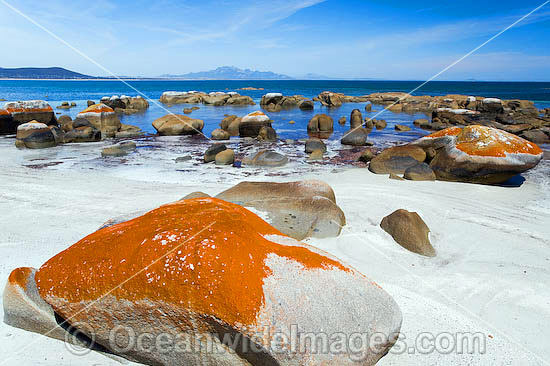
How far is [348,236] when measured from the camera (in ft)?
18.5

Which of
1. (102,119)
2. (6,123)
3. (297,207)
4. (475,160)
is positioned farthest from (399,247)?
(6,123)

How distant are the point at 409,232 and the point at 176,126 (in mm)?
16081

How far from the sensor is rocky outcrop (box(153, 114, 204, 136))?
62.4 feet

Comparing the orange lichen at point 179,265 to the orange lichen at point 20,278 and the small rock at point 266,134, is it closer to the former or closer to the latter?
the orange lichen at point 20,278

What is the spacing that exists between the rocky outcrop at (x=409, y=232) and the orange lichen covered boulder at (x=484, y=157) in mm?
4438

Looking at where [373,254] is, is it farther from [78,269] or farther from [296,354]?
[78,269]

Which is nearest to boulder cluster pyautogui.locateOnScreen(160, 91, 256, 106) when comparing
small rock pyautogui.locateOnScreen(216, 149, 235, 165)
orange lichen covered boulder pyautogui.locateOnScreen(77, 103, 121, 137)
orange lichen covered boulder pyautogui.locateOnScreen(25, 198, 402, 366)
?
orange lichen covered boulder pyautogui.locateOnScreen(77, 103, 121, 137)

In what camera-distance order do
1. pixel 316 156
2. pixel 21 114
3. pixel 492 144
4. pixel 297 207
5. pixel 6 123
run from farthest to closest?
pixel 21 114 → pixel 6 123 → pixel 316 156 → pixel 492 144 → pixel 297 207

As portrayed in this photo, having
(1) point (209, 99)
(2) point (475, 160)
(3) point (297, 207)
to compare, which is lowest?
(3) point (297, 207)

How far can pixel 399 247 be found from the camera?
5410mm

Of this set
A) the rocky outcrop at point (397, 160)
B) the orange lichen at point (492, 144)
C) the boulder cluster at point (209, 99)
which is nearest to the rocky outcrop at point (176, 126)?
the rocky outcrop at point (397, 160)

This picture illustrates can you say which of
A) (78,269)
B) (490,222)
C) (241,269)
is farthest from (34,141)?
(490,222)

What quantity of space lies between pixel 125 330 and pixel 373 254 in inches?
142

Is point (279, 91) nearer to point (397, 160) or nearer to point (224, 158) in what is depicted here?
point (224, 158)
